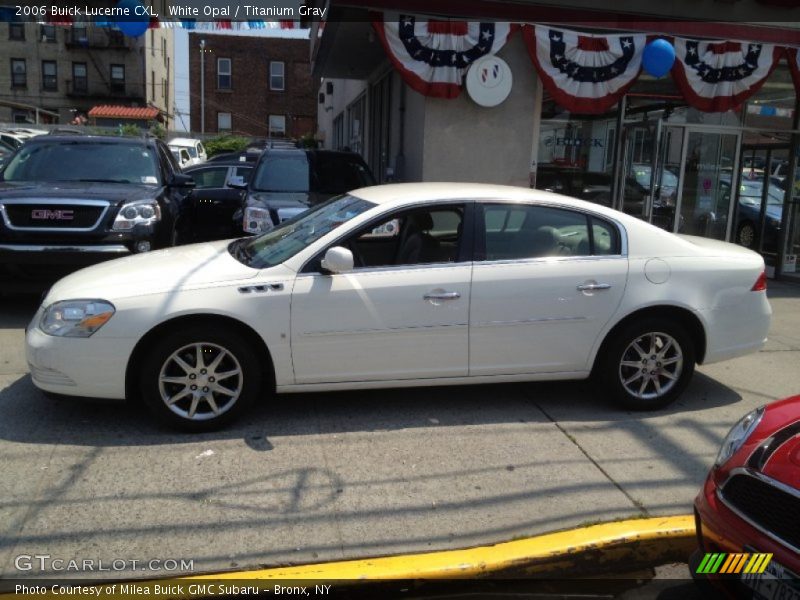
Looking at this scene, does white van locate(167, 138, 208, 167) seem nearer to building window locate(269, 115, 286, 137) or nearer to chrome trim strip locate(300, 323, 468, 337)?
building window locate(269, 115, 286, 137)

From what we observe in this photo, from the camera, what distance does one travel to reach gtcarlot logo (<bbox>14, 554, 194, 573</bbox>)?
3.22 metres

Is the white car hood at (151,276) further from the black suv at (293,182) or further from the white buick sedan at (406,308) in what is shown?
the black suv at (293,182)

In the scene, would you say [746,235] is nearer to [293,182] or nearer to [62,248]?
[293,182]

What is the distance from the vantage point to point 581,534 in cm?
360

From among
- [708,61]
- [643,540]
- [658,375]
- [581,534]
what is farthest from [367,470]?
[708,61]

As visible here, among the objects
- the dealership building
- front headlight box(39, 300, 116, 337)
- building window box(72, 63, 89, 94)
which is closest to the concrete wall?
the dealership building

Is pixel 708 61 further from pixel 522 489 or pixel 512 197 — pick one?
pixel 522 489

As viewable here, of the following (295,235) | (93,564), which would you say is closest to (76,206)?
(295,235)

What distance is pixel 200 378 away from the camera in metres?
4.51

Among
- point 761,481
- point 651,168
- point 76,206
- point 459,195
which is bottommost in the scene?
point 761,481

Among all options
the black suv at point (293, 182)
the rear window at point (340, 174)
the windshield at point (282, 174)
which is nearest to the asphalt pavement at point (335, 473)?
the black suv at point (293, 182)

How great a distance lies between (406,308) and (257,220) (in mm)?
3919

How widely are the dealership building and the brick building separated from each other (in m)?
33.1

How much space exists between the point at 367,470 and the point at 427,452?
0.43 metres
